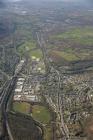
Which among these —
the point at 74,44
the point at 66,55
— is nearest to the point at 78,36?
the point at 74,44

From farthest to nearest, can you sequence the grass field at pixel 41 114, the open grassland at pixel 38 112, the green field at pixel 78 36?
1. the green field at pixel 78 36
2. the grass field at pixel 41 114
3. the open grassland at pixel 38 112

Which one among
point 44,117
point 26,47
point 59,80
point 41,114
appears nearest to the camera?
point 44,117

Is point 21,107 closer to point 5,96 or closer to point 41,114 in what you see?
point 41,114

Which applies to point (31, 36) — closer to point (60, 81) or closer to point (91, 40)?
point (91, 40)

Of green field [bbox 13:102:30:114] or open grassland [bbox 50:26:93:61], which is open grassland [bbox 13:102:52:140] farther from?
open grassland [bbox 50:26:93:61]

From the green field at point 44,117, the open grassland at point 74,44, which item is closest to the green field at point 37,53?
the open grassland at point 74,44

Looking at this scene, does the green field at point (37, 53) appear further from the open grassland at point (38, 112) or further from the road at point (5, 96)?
the open grassland at point (38, 112)

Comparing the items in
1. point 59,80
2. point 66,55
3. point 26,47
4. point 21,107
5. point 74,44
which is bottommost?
point 21,107

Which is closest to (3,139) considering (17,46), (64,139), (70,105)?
(64,139)
